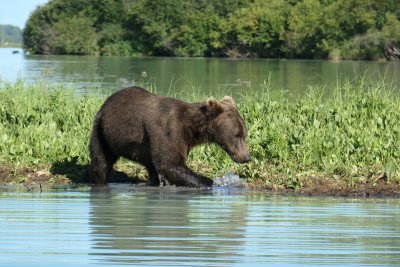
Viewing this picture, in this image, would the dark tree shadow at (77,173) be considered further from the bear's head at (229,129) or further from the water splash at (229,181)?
the bear's head at (229,129)

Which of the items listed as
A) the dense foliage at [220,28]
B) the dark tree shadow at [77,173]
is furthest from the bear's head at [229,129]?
the dense foliage at [220,28]

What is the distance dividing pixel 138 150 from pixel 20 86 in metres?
4.99

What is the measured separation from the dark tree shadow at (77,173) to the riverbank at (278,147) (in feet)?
0.04

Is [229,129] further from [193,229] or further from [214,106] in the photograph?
[193,229]

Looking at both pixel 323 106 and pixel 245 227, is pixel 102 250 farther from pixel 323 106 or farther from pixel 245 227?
pixel 323 106

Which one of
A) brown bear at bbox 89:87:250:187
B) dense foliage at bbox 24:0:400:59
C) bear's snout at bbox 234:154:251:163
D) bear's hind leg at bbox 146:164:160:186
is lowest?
bear's hind leg at bbox 146:164:160:186

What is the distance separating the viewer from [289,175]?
12266mm

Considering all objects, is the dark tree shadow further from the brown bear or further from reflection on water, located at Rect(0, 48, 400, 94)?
reflection on water, located at Rect(0, 48, 400, 94)

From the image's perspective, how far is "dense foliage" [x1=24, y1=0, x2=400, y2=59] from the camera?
305 ft

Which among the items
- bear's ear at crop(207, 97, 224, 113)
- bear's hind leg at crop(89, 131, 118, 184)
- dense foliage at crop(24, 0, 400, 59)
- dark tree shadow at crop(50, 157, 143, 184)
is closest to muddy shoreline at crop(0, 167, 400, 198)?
dark tree shadow at crop(50, 157, 143, 184)

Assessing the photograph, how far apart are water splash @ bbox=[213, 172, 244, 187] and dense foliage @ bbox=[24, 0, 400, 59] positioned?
7369cm

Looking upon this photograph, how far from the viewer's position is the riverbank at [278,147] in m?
12.2

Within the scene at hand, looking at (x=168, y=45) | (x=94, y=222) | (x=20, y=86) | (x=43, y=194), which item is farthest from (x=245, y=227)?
(x=168, y=45)

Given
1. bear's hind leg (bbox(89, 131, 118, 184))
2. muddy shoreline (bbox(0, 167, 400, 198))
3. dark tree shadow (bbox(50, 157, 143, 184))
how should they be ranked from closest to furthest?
muddy shoreline (bbox(0, 167, 400, 198)), bear's hind leg (bbox(89, 131, 118, 184)), dark tree shadow (bbox(50, 157, 143, 184))
